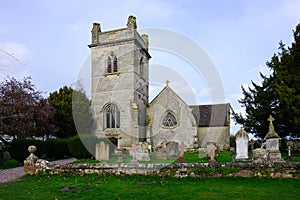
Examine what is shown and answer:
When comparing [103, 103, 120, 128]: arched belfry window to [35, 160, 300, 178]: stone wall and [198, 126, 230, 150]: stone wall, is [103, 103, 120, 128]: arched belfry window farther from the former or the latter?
[35, 160, 300, 178]: stone wall

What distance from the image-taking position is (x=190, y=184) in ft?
27.4

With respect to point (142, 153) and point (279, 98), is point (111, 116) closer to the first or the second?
point (142, 153)

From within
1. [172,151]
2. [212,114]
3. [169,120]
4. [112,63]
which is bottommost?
[172,151]

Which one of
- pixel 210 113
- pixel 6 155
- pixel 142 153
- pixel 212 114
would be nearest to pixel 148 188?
pixel 142 153

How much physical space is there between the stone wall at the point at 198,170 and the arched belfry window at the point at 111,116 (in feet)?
49.5

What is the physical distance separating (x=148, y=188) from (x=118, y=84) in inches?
759

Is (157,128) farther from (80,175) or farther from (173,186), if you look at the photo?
(173,186)

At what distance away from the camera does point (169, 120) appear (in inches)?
1038

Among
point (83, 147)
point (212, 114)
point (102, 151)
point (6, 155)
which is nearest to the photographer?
point (102, 151)

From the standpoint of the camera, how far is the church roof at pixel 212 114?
87.5 feet

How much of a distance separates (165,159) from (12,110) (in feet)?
40.9

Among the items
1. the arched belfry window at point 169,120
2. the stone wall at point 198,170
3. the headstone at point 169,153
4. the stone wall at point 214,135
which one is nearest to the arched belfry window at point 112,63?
the arched belfry window at point 169,120

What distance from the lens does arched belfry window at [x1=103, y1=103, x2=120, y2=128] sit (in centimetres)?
2586

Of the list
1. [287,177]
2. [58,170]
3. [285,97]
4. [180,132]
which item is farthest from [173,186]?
[180,132]
